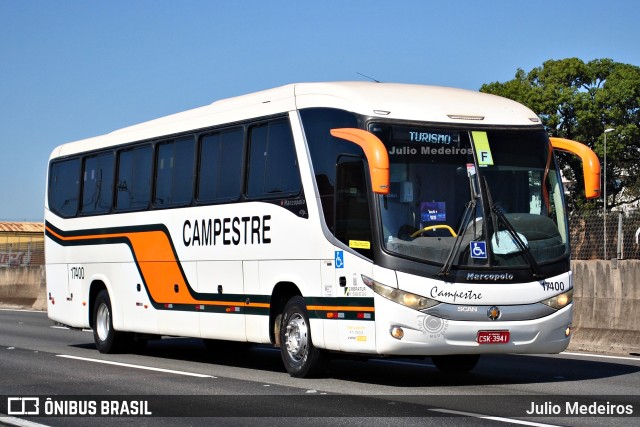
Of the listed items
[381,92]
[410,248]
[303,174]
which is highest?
[381,92]

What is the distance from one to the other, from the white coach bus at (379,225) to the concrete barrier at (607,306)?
460 centimetres

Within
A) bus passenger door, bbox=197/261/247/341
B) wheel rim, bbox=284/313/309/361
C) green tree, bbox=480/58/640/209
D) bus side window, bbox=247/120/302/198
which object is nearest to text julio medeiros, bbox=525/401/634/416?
wheel rim, bbox=284/313/309/361

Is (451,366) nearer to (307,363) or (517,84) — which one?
(307,363)

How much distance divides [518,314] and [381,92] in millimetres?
3153

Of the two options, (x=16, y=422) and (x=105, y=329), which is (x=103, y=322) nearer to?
(x=105, y=329)

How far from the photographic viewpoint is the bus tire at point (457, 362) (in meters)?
15.8

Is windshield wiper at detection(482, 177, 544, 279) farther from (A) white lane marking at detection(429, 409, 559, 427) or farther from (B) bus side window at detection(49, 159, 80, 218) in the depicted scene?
(B) bus side window at detection(49, 159, 80, 218)

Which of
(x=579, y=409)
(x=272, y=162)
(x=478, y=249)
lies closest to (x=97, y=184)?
(x=272, y=162)

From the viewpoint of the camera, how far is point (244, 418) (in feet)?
35.9

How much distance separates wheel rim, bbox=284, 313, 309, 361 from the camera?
48.4 feet

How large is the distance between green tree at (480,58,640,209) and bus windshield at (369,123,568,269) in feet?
228

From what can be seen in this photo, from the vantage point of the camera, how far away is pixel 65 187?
22.5m

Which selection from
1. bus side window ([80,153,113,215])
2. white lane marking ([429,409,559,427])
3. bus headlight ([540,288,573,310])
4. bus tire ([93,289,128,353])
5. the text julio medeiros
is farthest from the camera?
bus side window ([80,153,113,215])

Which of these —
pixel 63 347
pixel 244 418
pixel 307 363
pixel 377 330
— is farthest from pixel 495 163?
pixel 63 347
